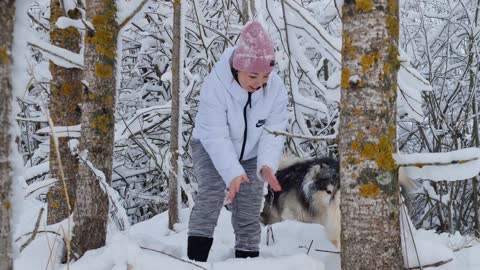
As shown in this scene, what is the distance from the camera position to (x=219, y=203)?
3.04 meters

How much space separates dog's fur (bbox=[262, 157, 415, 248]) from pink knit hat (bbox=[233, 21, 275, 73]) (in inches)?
51.2

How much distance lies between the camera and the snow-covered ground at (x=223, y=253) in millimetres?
2158

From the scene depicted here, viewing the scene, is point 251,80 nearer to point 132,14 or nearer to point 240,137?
point 240,137

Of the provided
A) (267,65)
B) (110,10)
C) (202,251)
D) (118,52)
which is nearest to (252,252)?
(202,251)

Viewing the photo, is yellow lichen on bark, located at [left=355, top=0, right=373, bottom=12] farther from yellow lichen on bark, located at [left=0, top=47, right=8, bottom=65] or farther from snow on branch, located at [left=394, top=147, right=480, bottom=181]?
yellow lichen on bark, located at [left=0, top=47, right=8, bottom=65]

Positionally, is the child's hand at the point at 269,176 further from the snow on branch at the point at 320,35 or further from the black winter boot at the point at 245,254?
the snow on branch at the point at 320,35

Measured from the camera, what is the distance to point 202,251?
2.95 m

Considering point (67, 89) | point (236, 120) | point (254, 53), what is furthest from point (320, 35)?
point (67, 89)

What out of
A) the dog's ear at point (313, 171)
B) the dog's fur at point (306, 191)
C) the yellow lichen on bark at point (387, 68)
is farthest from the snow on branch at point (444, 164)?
the dog's ear at point (313, 171)

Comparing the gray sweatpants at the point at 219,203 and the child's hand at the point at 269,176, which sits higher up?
the child's hand at the point at 269,176

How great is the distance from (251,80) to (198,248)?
0.98m

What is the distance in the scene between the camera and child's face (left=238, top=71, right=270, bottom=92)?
285cm

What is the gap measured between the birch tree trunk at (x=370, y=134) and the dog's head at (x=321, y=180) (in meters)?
1.94

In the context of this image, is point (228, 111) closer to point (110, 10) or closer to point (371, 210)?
point (110, 10)
